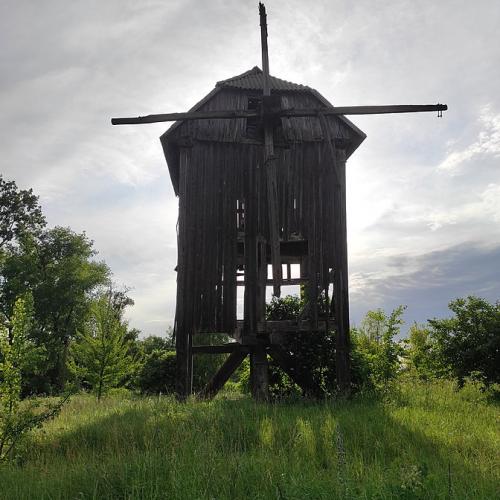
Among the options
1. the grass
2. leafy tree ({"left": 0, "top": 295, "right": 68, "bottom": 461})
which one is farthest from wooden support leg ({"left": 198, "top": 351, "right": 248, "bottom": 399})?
leafy tree ({"left": 0, "top": 295, "right": 68, "bottom": 461})

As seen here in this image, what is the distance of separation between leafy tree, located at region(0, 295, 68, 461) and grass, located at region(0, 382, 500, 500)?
40 centimetres

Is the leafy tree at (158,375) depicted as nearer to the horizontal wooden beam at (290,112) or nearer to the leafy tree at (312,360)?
the leafy tree at (312,360)

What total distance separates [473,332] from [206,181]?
367 inches

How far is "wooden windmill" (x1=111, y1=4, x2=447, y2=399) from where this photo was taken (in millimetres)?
13156

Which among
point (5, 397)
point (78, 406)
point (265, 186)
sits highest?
point (265, 186)

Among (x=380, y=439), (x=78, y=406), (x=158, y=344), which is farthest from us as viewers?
(x=158, y=344)

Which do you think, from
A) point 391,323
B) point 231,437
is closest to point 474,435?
point 231,437

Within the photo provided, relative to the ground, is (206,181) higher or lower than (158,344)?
higher

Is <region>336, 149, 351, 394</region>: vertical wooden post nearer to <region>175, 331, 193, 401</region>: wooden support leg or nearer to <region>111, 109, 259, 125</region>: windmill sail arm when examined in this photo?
<region>111, 109, 259, 125</region>: windmill sail arm

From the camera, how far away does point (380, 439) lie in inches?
292

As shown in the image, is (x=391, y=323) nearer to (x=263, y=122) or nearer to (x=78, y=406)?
(x=263, y=122)

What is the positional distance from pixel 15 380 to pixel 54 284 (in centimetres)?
2966

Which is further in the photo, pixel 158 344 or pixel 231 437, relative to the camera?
pixel 158 344

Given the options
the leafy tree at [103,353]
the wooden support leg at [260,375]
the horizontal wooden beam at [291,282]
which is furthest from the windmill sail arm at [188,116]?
the leafy tree at [103,353]
